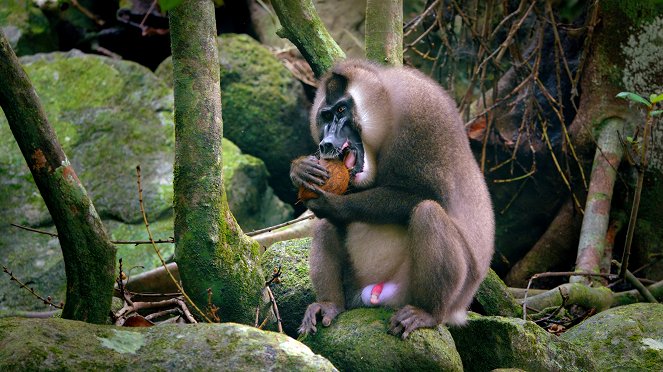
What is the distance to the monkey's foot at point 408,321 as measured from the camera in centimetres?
367

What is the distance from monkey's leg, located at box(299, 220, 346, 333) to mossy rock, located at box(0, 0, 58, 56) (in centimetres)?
520

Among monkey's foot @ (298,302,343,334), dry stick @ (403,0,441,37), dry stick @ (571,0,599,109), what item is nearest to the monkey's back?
monkey's foot @ (298,302,343,334)

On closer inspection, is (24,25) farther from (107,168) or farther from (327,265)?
(327,265)

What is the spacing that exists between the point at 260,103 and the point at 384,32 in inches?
103

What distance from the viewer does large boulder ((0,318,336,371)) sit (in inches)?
111

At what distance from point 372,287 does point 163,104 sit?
398cm

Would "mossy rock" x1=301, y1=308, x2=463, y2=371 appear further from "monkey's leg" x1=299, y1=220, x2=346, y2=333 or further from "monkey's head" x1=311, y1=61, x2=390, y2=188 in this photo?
"monkey's head" x1=311, y1=61, x2=390, y2=188

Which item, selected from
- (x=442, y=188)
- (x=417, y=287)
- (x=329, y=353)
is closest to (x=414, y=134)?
(x=442, y=188)

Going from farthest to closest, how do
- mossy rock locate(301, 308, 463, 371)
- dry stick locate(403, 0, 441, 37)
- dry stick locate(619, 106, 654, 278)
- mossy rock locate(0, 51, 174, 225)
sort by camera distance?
1. mossy rock locate(0, 51, 174, 225)
2. dry stick locate(403, 0, 441, 37)
3. dry stick locate(619, 106, 654, 278)
4. mossy rock locate(301, 308, 463, 371)

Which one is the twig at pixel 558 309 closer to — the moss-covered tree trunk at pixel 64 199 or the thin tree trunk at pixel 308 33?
the thin tree trunk at pixel 308 33

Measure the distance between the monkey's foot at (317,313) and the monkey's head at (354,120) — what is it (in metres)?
0.70

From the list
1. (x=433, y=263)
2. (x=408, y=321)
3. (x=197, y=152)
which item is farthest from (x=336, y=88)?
(x=408, y=321)

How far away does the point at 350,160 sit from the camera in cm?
408

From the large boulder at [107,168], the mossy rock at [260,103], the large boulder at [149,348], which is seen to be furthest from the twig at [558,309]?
the mossy rock at [260,103]
